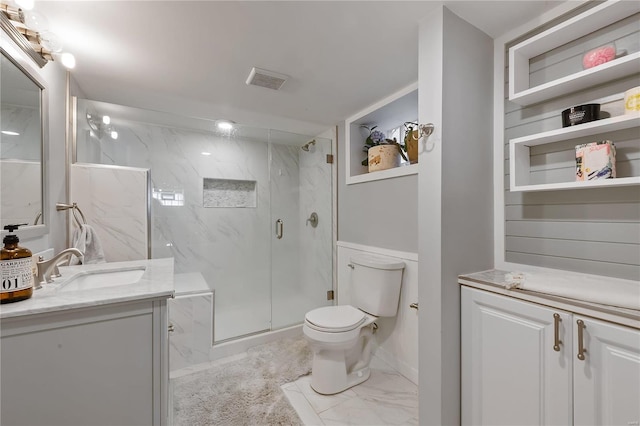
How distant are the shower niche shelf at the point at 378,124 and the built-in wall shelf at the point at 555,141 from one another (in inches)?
25.0

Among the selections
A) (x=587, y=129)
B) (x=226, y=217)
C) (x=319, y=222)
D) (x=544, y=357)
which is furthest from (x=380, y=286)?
(x=226, y=217)

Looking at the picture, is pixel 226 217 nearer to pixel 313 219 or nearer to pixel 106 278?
pixel 313 219

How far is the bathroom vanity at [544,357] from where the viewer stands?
33.4 inches

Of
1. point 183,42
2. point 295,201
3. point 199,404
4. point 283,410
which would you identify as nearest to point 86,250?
point 199,404

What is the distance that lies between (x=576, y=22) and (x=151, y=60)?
87.4 inches

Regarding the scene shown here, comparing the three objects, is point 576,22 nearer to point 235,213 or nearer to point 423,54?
point 423,54

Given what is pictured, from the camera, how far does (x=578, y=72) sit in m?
1.15

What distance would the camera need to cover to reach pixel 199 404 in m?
1.63

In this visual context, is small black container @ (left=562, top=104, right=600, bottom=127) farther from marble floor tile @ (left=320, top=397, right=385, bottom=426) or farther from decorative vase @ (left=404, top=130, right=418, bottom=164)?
marble floor tile @ (left=320, top=397, right=385, bottom=426)

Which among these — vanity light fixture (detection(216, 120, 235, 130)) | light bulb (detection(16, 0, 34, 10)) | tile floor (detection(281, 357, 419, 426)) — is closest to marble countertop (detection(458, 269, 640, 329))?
tile floor (detection(281, 357, 419, 426))

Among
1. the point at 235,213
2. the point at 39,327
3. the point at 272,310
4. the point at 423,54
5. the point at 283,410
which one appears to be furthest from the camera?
the point at 235,213

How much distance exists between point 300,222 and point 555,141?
237 centimetres

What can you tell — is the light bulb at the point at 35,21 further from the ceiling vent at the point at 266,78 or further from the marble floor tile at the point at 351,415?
the marble floor tile at the point at 351,415

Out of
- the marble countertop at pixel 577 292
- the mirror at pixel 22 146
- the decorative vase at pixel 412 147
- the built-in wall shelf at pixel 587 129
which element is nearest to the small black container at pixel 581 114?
the built-in wall shelf at pixel 587 129
